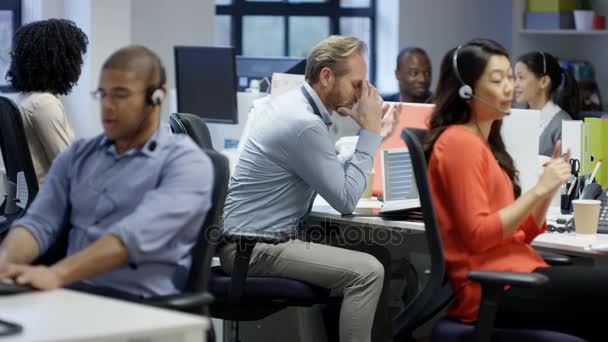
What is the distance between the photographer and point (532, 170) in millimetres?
3320

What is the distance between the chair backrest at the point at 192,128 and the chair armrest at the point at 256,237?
1.00 feet

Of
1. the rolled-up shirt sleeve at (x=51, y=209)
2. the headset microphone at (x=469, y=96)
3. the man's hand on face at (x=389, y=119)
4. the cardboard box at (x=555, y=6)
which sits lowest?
the rolled-up shirt sleeve at (x=51, y=209)

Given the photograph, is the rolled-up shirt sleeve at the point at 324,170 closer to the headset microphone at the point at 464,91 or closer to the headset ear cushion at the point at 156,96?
the headset microphone at the point at 464,91

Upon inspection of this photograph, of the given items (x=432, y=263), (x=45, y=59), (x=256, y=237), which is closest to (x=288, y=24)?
(x=45, y=59)

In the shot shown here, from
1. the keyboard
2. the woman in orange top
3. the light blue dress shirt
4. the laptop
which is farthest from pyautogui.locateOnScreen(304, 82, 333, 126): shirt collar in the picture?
the keyboard

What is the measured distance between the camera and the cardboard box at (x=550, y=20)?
6.60 meters

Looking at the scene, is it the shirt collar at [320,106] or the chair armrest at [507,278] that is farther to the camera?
the shirt collar at [320,106]

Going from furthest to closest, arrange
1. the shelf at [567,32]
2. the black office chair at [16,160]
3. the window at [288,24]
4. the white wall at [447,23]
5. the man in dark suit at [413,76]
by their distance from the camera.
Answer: the white wall at [447,23], the window at [288,24], the shelf at [567,32], the man in dark suit at [413,76], the black office chair at [16,160]

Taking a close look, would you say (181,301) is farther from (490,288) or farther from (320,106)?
(320,106)

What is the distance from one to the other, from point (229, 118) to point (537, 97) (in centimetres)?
147

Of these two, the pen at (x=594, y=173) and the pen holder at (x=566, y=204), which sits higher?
the pen at (x=594, y=173)

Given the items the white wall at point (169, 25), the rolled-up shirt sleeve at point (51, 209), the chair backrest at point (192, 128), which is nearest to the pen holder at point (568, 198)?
the chair backrest at point (192, 128)

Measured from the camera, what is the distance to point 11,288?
194 cm

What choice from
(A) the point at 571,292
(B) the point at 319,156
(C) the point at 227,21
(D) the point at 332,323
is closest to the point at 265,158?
(B) the point at 319,156
